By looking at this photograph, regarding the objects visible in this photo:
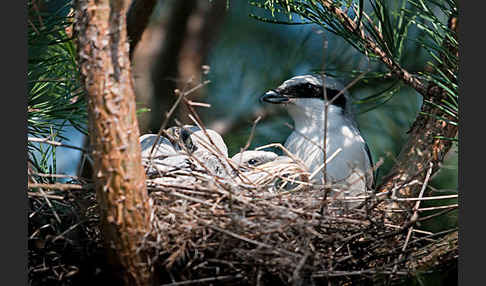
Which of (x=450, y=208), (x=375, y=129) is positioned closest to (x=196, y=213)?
(x=450, y=208)

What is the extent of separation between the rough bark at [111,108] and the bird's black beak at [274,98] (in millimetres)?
1156

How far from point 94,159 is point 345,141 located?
4.30ft

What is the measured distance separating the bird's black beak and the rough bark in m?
1.16

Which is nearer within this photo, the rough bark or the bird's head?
the rough bark

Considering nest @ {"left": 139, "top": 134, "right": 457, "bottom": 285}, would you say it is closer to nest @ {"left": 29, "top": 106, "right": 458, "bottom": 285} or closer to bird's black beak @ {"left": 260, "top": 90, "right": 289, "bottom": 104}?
nest @ {"left": 29, "top": 106, "right": 458, "bottom": 285}

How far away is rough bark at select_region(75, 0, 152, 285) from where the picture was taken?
5.34 feet

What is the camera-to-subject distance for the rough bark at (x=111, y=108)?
163 cm

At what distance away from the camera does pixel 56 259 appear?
1.98 meters

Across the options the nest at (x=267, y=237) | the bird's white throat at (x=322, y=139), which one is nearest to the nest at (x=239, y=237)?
the nest at (x=267, y=237)

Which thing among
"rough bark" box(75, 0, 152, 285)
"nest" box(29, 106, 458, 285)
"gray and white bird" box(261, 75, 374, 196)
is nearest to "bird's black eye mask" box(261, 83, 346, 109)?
"gray and white bird" box(261, 75, 374, 196)

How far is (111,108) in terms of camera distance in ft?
5.34

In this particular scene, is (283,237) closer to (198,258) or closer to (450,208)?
(198,258)

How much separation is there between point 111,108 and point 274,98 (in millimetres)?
1240

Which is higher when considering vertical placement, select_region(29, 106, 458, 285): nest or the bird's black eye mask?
the bird's black eye mask
